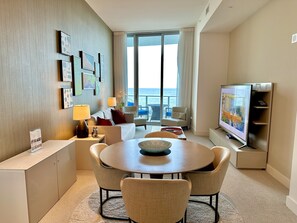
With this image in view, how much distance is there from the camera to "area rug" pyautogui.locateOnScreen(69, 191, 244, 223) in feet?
6.60

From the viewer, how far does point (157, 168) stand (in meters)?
1.65

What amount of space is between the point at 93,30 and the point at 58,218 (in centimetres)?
404

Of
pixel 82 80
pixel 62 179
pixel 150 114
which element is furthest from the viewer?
pixel 150 114

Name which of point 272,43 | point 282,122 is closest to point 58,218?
point 282,122

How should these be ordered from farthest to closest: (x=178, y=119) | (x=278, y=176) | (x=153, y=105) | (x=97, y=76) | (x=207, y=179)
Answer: (x=153, y=105) → (x=178, y=119) → (x=97, y=76) → (x=278, y=176) → (x=207, y=179)

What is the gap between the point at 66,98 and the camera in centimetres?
330

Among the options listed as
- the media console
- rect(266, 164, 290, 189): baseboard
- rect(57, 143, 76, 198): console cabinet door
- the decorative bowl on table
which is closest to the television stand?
the media console

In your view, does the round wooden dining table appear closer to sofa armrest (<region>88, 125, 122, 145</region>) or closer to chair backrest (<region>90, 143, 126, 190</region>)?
chair backrest (<region>90, 143, 126, 190</region>)

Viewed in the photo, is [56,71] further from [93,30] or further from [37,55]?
[93,30]

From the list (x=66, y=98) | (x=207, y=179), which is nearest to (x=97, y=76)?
(x=66, y=98)

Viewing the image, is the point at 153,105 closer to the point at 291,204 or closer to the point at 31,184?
the point at 291,204

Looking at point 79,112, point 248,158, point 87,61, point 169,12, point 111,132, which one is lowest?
point 248,158

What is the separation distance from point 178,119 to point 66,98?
3.58 m

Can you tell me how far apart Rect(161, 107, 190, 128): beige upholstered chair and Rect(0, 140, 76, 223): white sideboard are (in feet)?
12.5
